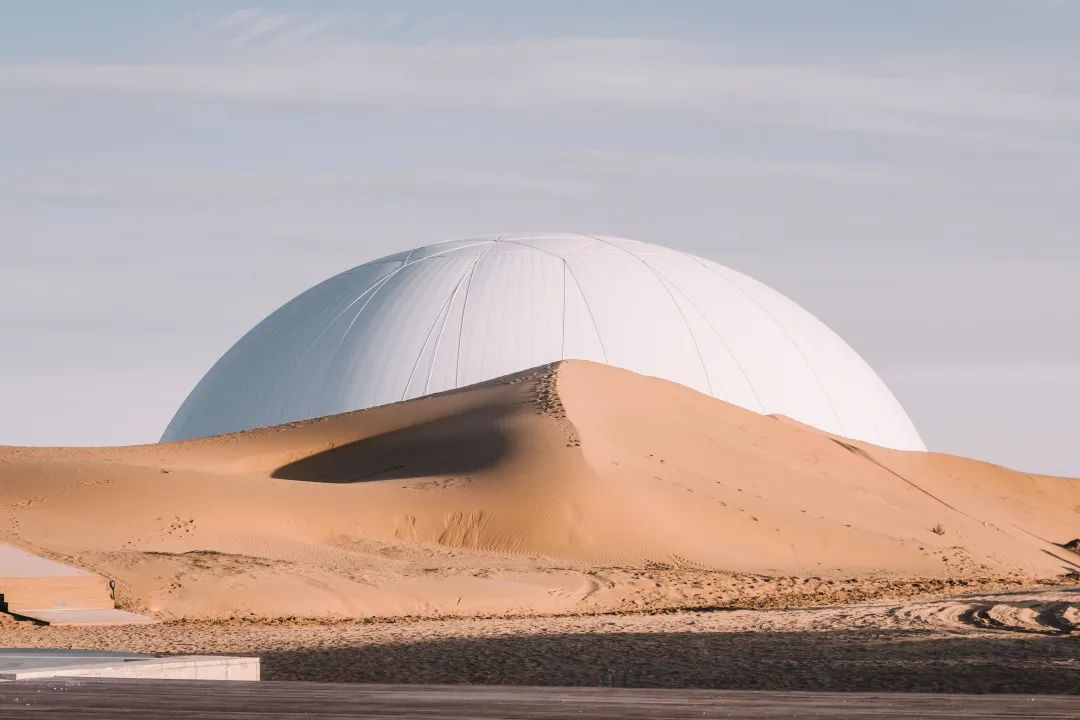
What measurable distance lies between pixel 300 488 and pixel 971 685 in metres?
16.9

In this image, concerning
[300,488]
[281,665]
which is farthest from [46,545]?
[281,665]

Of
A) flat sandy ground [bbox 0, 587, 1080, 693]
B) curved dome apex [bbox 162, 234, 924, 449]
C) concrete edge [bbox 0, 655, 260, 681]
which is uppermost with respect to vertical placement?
curved dome apex [bbox 162, 234, 924, 449]

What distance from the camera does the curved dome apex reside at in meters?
41.3

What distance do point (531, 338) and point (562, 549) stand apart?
54.7ft

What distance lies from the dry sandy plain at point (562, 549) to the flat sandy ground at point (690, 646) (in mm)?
59

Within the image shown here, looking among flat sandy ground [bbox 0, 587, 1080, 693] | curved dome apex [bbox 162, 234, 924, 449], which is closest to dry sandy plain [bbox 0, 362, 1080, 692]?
flat sandy ground [bbox 0, 587, 1080, 693]

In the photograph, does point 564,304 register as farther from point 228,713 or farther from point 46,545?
point 228,713

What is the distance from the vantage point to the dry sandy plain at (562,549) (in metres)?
13.9

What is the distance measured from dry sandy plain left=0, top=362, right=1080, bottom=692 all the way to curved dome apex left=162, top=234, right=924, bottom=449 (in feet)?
9.70

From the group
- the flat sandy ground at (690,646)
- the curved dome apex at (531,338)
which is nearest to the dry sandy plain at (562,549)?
the flat sandy ground at (690,646)

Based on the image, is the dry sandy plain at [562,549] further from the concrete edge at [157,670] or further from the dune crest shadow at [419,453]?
the concrete edge at [157,670]

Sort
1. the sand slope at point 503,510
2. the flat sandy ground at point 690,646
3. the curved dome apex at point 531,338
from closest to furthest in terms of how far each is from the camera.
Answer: the flat sandy ground at point 690,646 → the sand slope at point 503,510 → the curved dome apex at point 531,338

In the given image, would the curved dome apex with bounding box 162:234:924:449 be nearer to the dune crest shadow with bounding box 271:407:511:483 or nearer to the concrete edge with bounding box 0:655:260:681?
the dune crest shadow with bounding box 271:407:511:483

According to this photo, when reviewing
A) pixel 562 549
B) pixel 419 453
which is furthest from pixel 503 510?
pixel 419 453
